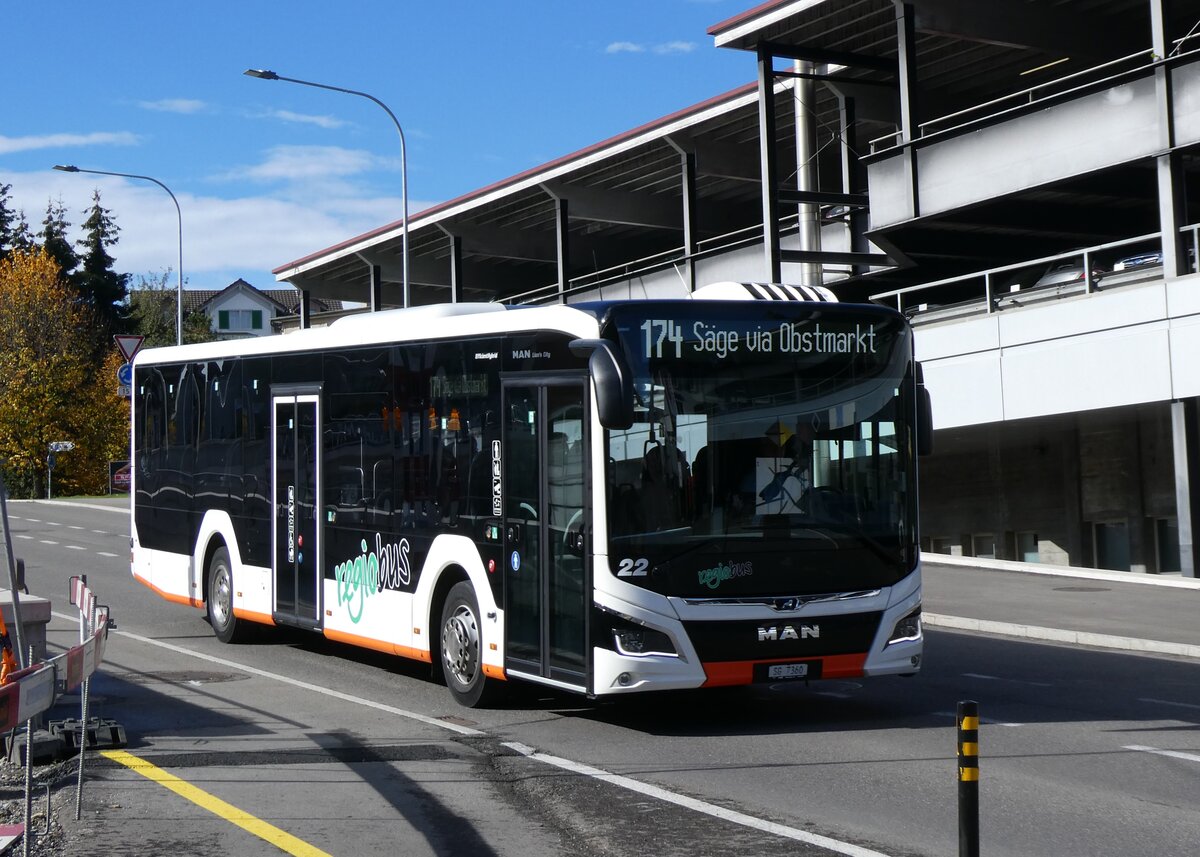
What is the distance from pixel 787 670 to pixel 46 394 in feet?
210

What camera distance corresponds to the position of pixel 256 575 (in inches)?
601

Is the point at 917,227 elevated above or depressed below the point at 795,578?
above

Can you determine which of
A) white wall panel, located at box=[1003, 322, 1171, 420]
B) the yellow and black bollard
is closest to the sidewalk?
white wall panel, located at box=[1003, 322, 1171, 420]

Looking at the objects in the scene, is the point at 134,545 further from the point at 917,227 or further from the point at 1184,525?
the point at 917,227

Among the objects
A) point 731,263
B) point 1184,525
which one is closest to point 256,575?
point 1184,525

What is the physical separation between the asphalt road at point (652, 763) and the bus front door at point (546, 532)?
0.53 m

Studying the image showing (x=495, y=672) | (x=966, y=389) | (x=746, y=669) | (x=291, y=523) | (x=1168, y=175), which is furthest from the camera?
(x=966, y=389)

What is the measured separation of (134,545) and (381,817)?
38.8 feet

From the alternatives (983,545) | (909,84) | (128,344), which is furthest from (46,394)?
(909,84)

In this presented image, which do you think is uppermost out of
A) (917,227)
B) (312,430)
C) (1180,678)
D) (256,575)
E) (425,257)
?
(425,257)

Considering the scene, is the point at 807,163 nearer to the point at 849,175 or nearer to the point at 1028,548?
the point at 849,175

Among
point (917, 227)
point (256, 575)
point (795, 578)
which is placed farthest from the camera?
point (917, 227)

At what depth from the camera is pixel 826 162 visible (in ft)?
119

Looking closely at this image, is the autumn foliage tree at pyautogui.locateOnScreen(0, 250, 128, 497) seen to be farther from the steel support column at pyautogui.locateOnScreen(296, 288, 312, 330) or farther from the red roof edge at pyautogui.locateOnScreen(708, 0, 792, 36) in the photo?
the red roof edge at pyautogui.locateOnScreen(708, 0, 792, 36)
